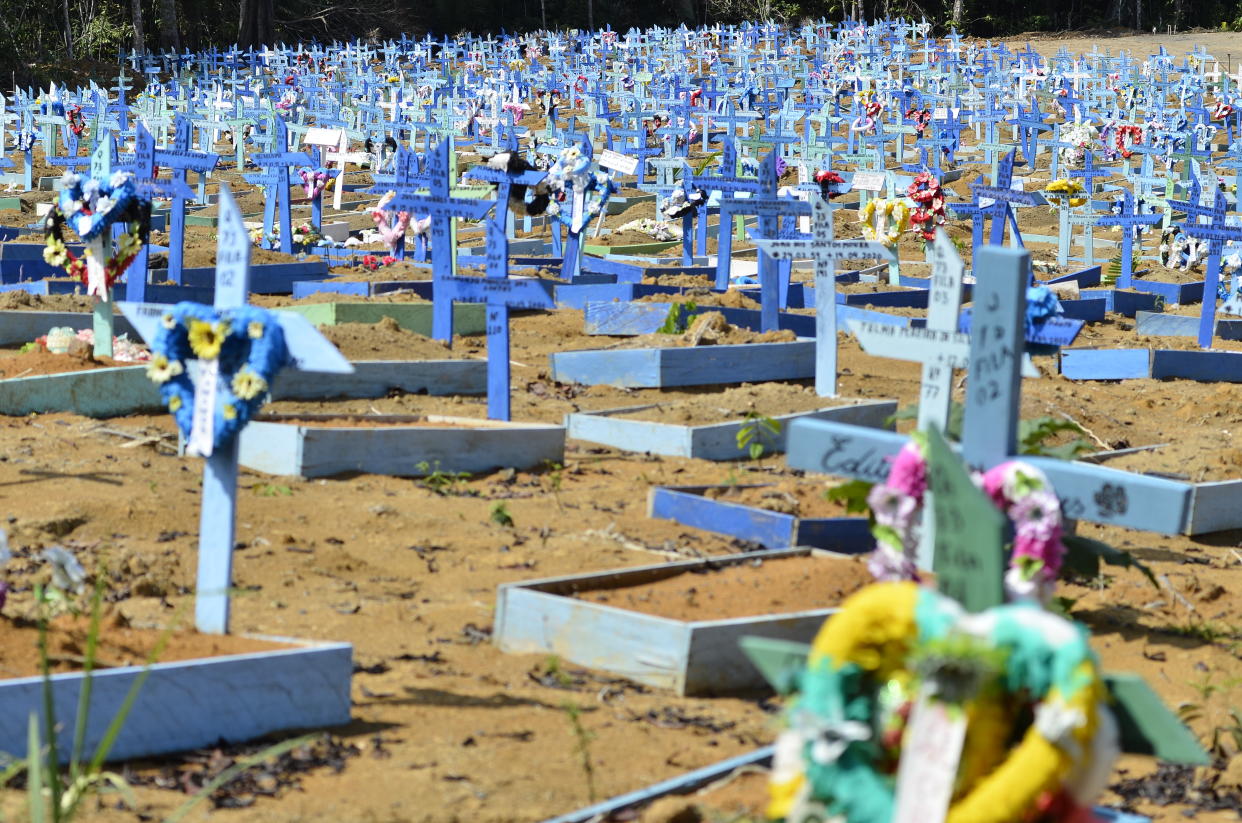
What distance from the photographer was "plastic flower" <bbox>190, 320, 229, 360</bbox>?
545 centimetres

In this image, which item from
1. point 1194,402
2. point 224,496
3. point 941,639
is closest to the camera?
point 941,639

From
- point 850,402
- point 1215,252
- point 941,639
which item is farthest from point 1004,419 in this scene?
point 1215,252

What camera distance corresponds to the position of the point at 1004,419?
14.6ft

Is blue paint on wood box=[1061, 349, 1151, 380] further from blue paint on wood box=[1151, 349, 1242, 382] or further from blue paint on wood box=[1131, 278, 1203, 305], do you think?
blue paint on wood box=[1131, 278, 1203, 305]

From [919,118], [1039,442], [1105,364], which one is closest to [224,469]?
[1039,442]

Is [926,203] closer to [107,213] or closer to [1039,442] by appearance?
[107,213]

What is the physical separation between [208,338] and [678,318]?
290 inches

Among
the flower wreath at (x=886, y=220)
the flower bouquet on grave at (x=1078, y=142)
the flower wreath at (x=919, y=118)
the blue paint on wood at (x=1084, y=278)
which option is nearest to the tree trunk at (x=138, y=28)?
the flower wreath at (x=919, y=118)

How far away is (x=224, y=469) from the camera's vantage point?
5512 millimetres

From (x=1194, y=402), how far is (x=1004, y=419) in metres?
8.16

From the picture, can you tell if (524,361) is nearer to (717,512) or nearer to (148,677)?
(717,512)

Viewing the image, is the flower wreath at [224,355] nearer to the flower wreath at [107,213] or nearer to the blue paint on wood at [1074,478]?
the blue paint on wood at [1074,478]

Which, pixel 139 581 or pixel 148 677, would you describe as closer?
pixel 148 677

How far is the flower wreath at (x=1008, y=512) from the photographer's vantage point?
177 inches
